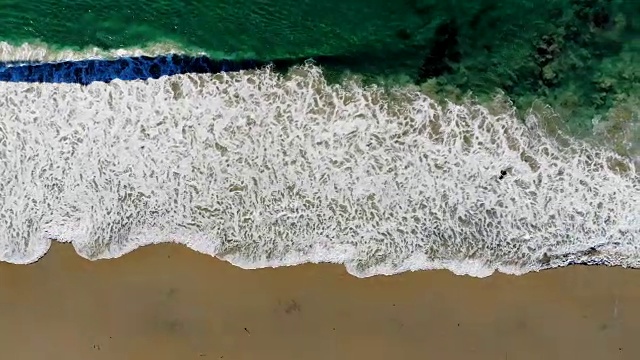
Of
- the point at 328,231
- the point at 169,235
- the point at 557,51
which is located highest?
the point at 557,51

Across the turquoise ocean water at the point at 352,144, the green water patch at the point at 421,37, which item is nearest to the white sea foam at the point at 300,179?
the turquoise ocean water at the point at 352,144

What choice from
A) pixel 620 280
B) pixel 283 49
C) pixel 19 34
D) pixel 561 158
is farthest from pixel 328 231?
pixel 19 34

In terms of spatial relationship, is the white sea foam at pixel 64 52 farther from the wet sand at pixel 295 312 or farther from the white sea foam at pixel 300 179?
the wet sand at pixel 295 312

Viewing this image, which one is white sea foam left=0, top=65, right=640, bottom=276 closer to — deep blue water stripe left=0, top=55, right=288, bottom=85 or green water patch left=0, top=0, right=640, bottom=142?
deep blue water stripe left=0, top=55, right=288, bottom=85

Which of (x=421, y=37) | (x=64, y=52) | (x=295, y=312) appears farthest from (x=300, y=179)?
(x=64, y=52)

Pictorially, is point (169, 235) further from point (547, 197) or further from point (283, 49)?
point (547, 197)

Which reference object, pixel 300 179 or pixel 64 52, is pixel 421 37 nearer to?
pixel 300 179
